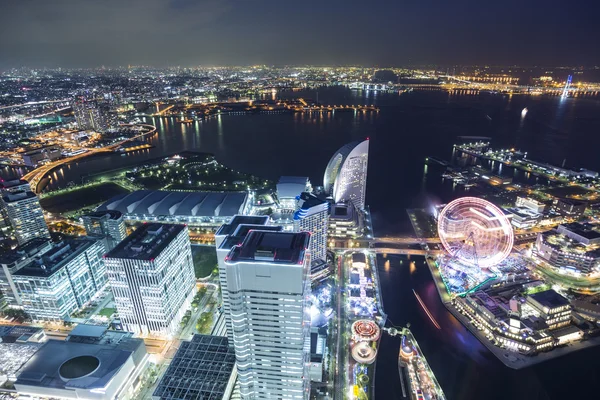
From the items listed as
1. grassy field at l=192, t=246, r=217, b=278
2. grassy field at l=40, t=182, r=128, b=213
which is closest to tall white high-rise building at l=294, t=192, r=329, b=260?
grassy field at l=192, t=246, r=217, b=278

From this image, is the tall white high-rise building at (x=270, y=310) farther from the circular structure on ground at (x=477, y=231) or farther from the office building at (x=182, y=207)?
the office building at (x=182, y=207)

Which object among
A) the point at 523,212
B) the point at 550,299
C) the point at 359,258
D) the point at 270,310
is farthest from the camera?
the point at 523,212

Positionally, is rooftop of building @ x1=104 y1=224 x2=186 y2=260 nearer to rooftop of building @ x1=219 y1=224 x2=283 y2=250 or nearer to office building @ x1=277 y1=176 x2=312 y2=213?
rooftop of building @ x1=219 y1=224 x2=283 y2=250

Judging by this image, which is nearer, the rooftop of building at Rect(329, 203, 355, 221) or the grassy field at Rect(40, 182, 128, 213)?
the rooftop of building at Rect(329, 203, 355, 221)

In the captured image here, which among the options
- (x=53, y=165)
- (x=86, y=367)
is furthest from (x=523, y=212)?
(x=53, y=165)

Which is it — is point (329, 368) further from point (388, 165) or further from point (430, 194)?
point (388, 165)

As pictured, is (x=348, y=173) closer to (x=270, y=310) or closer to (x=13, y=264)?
(x=270, y=310)

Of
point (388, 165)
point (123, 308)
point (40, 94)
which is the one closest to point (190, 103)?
point (40, 94)
